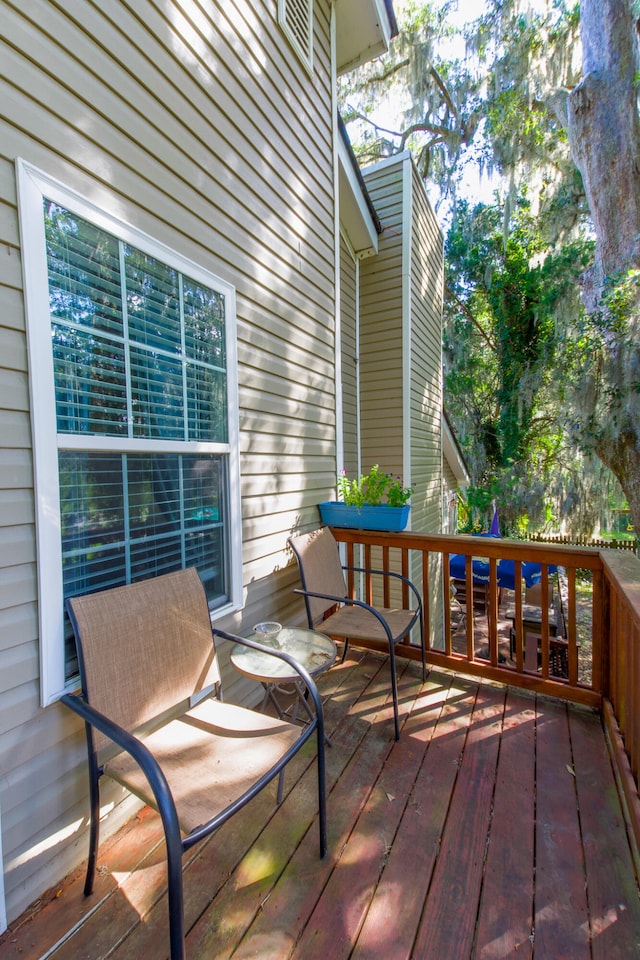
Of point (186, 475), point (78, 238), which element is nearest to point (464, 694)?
point (186, 475)

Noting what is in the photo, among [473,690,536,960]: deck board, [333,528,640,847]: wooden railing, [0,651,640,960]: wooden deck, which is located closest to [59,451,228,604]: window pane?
[0,651,640,960]: wooden deck

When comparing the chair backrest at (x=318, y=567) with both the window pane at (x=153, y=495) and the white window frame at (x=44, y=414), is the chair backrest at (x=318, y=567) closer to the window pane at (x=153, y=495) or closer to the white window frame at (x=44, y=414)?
the window pane at (x=153, y=495)

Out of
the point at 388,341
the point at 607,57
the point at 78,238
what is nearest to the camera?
the point at 78,238

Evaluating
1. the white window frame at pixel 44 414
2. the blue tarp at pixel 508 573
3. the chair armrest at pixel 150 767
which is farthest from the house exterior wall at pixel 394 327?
the chair armrest at pixel 150 767

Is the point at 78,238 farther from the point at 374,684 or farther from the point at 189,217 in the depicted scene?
the point at 374,684

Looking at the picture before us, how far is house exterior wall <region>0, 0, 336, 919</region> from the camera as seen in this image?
1.30 metres

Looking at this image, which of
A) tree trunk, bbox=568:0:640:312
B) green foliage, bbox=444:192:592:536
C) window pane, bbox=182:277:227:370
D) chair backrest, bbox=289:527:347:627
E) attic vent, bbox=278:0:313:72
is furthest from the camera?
green foliage, bbox=444:192:592:536

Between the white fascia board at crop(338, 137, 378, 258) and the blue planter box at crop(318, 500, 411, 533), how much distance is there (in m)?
3.13

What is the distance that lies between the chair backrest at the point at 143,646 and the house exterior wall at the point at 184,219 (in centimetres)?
16

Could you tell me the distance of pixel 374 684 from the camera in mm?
2637

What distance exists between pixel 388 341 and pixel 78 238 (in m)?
4.44

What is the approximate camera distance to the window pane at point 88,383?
1.45 meters

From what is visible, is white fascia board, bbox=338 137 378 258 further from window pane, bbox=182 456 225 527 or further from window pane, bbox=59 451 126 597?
window pane, bbox=59 451 126 597

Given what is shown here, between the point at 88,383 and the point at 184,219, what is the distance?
3.23ft
